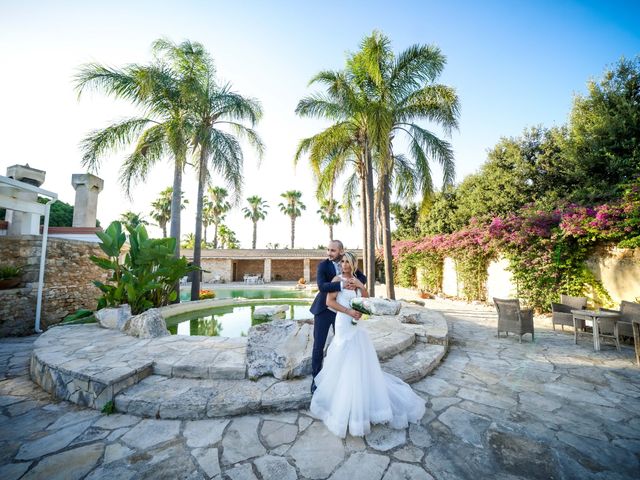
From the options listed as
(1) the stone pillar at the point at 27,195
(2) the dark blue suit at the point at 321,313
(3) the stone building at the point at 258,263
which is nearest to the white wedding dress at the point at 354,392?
(2) the dark blue suit at the point at 321,313

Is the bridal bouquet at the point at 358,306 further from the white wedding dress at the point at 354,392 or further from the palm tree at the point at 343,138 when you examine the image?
the palm tree at the point at 343,138

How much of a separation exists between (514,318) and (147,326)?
7.54 meters

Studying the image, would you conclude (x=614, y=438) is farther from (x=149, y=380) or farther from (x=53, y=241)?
(x=53, y=241)

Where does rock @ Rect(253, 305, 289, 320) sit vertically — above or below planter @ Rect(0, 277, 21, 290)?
below

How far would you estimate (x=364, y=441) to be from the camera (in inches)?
94.7

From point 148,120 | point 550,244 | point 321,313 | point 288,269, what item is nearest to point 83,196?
point 148,120

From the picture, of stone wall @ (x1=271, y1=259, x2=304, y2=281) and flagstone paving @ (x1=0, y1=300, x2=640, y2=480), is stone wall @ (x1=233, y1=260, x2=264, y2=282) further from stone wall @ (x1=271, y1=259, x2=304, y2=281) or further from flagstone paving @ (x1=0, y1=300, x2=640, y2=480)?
flagstone paving @ (x1=0, y1=300, x2=640, y2=480)

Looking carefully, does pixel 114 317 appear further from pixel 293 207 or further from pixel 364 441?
pixel 293 207

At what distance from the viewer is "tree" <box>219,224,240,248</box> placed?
133 ft

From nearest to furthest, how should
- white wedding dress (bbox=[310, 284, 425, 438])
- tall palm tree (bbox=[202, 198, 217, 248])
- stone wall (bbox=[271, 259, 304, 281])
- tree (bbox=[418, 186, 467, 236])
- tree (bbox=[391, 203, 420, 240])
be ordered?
white wedding dress (bbox=[310, 284, 425, 438]) → tree (bbox=[418, 186, 467, 236]) → tree (bbox=[391, 203, 420, 240]) → stone wall (bbox=[271, 259, 304, 281]) → tall palm tree (bbox=[202, 198, 217, 248])

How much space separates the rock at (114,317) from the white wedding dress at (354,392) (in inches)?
189

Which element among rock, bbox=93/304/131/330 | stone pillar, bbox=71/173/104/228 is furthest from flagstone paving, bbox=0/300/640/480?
stone pillar, bbox=71/173/104/228

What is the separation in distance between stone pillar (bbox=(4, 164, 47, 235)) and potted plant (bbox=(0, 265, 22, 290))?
1.72m

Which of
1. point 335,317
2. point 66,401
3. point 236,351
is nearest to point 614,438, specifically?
point 335,317
